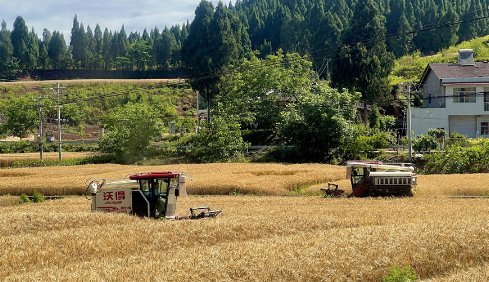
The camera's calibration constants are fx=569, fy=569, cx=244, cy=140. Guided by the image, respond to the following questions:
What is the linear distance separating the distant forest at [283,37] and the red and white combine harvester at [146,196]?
84.3m

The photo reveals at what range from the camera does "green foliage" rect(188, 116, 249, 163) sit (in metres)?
57.2

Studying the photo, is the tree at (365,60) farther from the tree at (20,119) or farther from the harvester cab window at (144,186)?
the tree at (20,119)

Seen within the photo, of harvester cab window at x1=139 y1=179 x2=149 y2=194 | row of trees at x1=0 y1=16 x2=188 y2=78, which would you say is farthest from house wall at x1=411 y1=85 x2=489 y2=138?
row of trees at x1=0 y1=16 x2=188 y2=78

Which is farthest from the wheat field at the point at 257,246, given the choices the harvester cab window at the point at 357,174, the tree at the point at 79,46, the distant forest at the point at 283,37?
the tree at the point at 79,46

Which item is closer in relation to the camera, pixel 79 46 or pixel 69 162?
pixel 69 162

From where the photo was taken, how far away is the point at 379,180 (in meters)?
29.2

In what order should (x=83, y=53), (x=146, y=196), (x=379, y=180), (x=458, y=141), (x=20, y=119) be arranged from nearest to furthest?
(x=146, y=196) → (x=379, y=180) → (x=458, y=141) → (x=20, y=119) → (x=83, y=53)

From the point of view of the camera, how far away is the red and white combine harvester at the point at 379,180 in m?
29.1

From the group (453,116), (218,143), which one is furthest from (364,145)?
(218,143)

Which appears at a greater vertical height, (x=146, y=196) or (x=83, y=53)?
(x=83, y=53)

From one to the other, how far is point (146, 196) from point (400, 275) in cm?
1161

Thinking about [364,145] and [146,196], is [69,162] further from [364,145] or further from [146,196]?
[146,196]

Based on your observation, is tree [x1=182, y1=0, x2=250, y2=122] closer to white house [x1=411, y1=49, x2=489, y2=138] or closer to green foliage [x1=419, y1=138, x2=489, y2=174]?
white house [x1=411, y1=49, x2=489, y2=138]

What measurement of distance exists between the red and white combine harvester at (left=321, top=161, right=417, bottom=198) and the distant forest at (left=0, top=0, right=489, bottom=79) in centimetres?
7330
